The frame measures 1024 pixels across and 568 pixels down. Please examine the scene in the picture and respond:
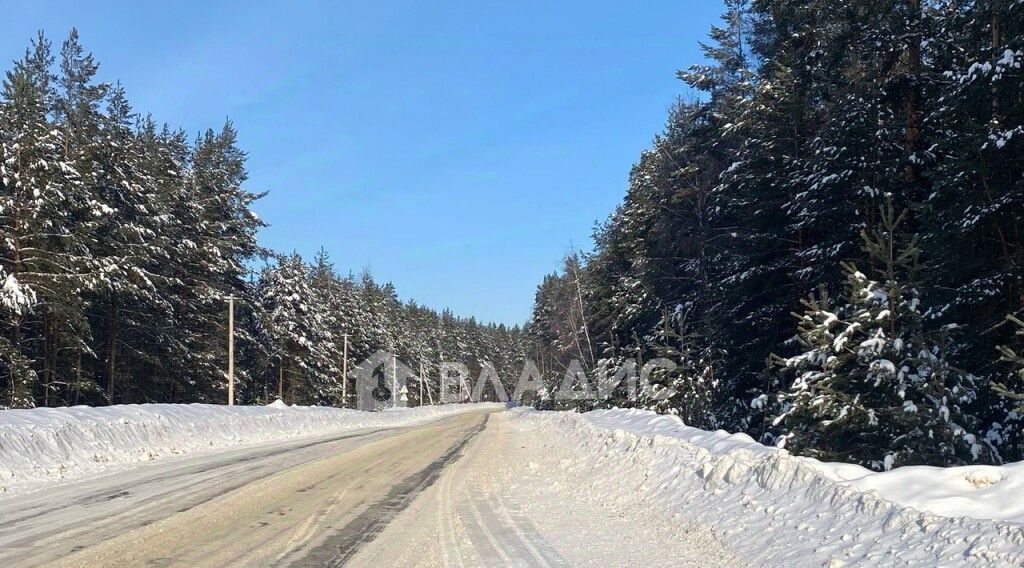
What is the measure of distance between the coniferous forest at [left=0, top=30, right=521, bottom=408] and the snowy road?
54.8ft

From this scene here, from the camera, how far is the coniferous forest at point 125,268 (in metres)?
26.6

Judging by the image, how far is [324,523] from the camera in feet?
27.7

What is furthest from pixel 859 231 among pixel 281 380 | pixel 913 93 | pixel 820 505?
pixel 281 380

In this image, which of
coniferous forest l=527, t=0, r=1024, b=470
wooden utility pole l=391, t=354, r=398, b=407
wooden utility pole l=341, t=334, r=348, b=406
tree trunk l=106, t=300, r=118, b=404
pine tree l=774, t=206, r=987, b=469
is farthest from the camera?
wooden utility pole l=391, t=354, r=398, b=407

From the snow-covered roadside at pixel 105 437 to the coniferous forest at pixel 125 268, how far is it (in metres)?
7.41

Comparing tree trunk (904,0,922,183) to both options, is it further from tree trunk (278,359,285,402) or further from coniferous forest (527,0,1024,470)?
tree trunk (278,359,285,402)

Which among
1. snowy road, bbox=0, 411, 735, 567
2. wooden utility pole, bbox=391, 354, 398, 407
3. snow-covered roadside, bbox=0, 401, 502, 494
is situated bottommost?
snowy road, bbox=0, 411, 735, 567

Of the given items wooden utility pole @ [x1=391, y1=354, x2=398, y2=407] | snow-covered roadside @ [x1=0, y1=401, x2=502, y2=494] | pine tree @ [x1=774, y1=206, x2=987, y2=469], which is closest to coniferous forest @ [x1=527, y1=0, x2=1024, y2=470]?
pine tree @ [x1=774, y1=206, x2=987, y2=469]

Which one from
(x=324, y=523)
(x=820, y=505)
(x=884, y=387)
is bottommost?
(x=324, y=523)

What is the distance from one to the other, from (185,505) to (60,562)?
3.22 meters

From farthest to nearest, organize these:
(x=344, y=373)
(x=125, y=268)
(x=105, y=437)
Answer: (x=344, y=373), (x=125, y=268), (x=105, y=437)

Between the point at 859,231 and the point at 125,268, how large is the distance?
29.3 metres

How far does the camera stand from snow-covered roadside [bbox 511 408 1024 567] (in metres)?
5.14

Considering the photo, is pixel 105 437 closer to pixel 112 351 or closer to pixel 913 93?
pixel 112 351
